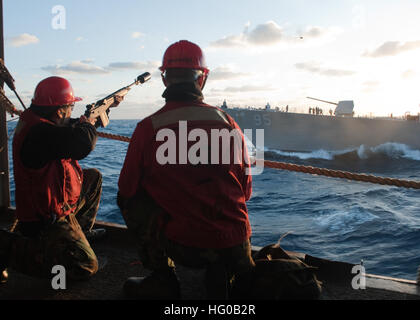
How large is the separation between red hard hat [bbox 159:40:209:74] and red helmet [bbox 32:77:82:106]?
2.97 ft

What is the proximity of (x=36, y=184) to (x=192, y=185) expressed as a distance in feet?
3.89

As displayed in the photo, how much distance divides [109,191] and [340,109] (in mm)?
26992

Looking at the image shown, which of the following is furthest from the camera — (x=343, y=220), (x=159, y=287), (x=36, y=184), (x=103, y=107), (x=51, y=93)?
(x=343, y=220)

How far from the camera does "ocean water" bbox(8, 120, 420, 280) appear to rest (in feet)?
24.8

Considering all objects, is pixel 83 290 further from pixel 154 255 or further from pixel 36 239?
pixel 154 255

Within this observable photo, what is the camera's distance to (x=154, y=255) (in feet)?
7.58

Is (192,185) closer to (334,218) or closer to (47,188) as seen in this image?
(47,188)

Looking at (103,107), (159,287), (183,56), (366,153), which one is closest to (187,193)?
(159,287)

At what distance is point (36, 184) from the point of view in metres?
2.53

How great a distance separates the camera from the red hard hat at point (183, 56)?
220 centimetres

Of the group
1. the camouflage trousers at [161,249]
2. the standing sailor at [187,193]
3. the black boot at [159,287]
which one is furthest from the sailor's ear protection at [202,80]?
the black boot at [159,287]

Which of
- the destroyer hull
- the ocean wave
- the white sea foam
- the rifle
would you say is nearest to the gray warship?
the destroyer hull

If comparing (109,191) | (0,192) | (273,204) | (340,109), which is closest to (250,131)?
(340,109)

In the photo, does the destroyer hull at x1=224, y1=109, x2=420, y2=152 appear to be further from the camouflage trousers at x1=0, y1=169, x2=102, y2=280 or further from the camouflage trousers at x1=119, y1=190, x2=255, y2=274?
the camouflage trousers at x1=119, y1=190, x2=255, y2=274
